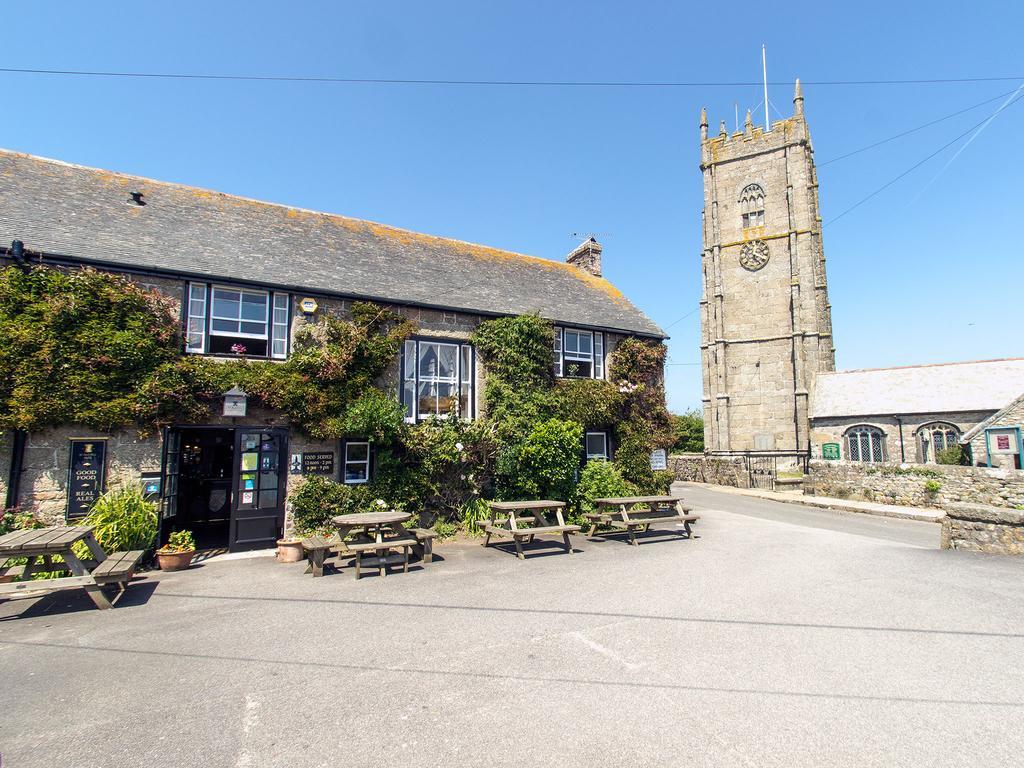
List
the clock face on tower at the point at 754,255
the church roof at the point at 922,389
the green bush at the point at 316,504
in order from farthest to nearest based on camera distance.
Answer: the clock face on tower at the point at 754,255, the church roof at the point at 922,389, the green bush at the point at 316,504

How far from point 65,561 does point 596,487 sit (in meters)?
10.8

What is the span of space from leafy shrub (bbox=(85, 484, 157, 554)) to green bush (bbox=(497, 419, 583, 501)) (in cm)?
717

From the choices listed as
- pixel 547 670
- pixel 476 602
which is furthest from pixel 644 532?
pixel 547 670

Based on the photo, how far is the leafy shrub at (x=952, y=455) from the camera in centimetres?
→ 2350

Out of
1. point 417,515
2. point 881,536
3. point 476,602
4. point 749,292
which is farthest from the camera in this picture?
point 749,292

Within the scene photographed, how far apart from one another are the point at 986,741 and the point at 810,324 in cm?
3534

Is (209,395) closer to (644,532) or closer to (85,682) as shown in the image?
(85,682)

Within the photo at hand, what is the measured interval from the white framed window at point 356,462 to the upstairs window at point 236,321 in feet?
A: 8.06

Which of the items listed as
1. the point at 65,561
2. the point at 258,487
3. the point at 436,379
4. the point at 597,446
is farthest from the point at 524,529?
the point at 65,561

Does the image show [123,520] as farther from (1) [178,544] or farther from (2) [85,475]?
(2) [85,475]

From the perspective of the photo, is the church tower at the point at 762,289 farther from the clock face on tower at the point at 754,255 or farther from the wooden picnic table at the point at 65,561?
the wooden picnic table at the point at 65,561

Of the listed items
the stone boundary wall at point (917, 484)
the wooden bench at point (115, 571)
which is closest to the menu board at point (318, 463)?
the wooden bench at point (115, 571)

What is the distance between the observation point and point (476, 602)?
706cm

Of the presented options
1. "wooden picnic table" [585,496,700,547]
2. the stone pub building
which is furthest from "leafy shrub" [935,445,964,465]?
"wooden picnic table" [585,496,700,547]
